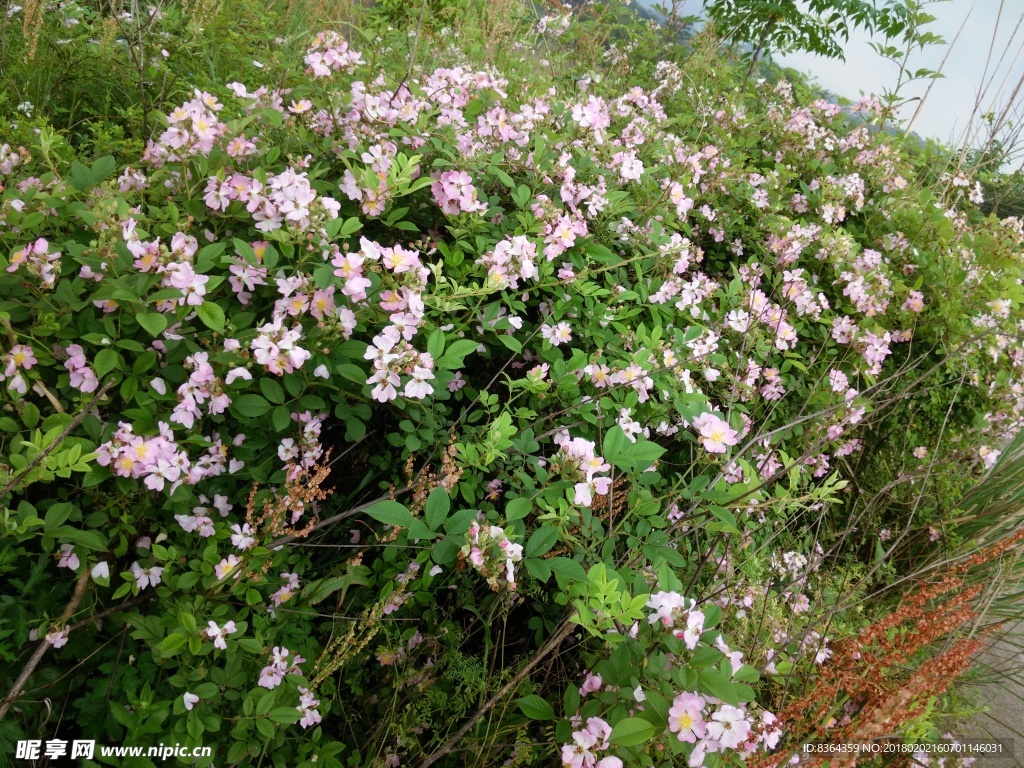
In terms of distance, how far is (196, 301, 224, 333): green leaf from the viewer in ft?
4.07

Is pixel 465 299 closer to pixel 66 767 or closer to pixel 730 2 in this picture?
pixel 66 767

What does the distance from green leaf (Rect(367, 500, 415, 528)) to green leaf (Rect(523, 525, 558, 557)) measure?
23 centimetres

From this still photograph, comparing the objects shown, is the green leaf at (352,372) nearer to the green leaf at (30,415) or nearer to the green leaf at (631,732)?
the green leaf at (30,415)

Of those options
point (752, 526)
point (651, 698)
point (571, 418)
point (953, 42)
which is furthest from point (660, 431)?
point (953, 42)

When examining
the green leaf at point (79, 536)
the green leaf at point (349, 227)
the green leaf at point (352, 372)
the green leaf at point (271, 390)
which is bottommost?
the green leaf at point (79, 536)

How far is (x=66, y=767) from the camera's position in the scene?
4.34 ft

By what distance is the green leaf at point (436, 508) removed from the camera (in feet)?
3.85

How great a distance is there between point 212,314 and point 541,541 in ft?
2.58

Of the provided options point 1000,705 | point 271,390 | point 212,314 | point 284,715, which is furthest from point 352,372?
point 1000,705

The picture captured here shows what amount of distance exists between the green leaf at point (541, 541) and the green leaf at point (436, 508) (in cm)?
17

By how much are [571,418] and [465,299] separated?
0.42 metres

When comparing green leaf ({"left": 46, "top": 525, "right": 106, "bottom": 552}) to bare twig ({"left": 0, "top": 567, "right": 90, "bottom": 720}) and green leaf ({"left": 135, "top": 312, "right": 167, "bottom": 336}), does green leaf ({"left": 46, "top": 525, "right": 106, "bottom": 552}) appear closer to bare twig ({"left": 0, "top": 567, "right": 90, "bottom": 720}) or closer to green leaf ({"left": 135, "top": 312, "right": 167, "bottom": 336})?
bare twig ({"left": 0, "top": 567, "right": 90, "bottom": 720})

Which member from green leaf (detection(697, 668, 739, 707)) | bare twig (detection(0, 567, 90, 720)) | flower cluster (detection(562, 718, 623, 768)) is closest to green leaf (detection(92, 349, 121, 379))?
bare twig (detection(0, 567, 90, 720))

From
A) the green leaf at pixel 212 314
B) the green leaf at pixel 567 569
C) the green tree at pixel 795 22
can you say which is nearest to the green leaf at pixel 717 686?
the green leaf at pixel 567 569
